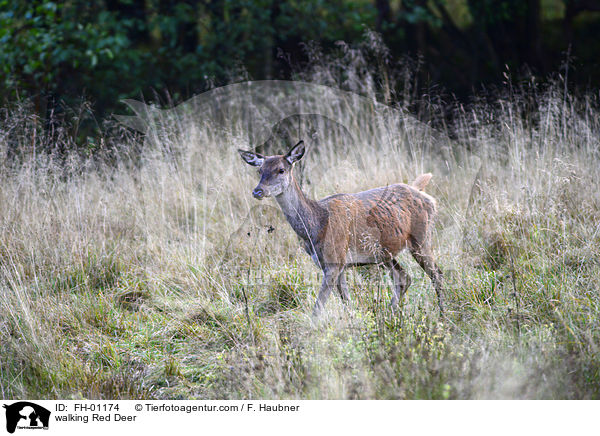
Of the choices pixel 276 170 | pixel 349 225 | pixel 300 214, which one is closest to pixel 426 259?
pixel 349 225

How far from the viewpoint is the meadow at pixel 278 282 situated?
371 cm

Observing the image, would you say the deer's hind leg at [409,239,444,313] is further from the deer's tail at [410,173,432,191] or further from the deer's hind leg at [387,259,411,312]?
the deer's tail at [410,173,432,191]

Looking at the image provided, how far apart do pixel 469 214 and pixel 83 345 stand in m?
3.90

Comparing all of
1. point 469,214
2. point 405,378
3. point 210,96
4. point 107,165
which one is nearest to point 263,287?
point 405,378

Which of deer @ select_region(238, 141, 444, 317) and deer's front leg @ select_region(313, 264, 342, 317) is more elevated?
deer @ select_region(238, 141, 444, 317)

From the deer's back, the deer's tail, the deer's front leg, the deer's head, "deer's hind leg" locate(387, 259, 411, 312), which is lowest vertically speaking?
"deer's hind leg" locate(387, 259, 411, 312)

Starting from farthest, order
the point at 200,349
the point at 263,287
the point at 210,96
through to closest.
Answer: the point at 210,96 → the point at 263,287 → the point at 200,349

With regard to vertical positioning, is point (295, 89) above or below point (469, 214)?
above

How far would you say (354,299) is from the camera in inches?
185
